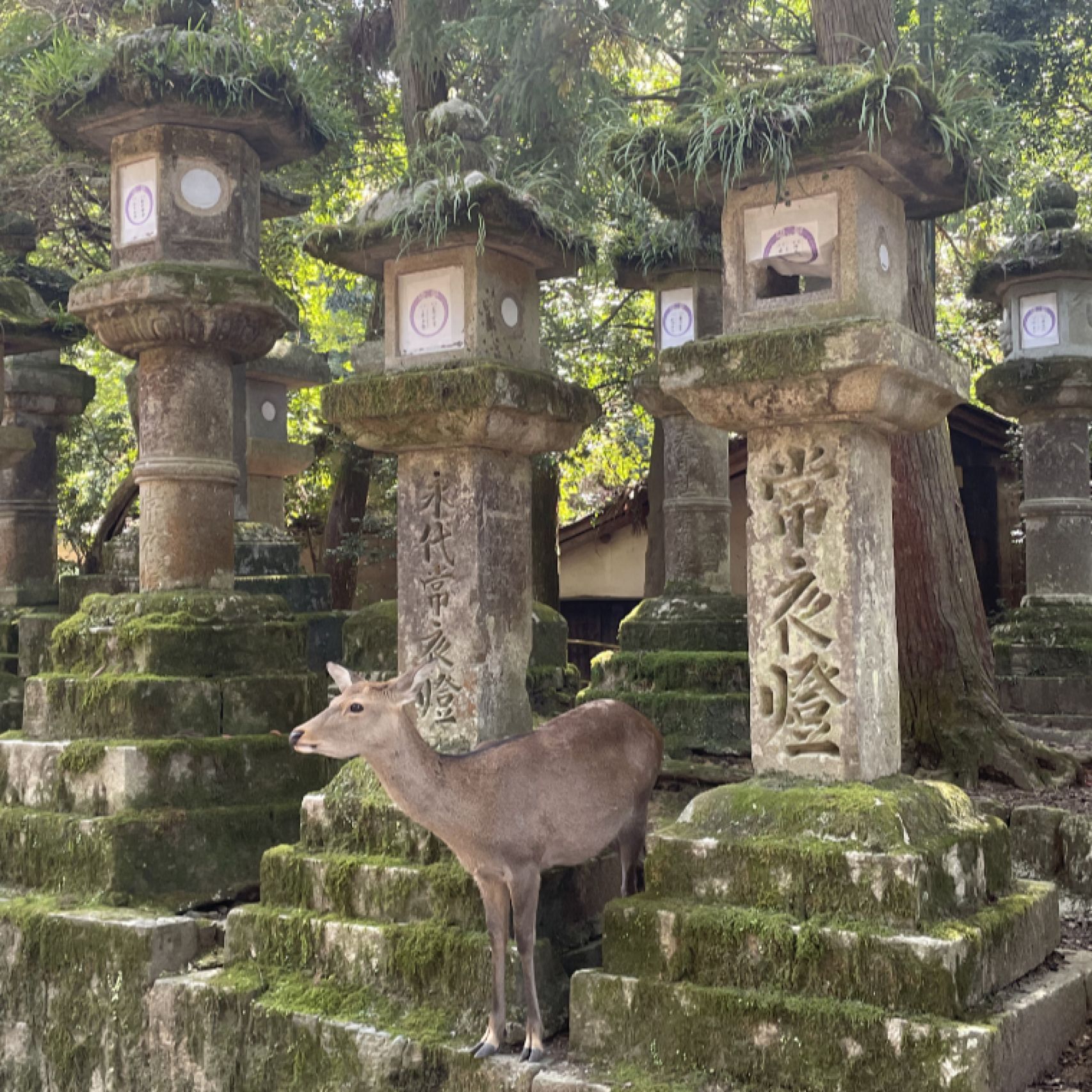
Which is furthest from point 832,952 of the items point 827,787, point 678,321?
point 678,321

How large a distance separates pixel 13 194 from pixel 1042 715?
9636mm

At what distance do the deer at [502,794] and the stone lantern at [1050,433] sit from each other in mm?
5954

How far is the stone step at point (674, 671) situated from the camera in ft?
27.5

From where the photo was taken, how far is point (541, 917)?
518cm

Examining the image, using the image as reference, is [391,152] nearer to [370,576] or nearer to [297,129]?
[297,129]

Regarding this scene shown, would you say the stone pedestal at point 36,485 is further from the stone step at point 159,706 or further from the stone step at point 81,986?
the stone step at point 81,986

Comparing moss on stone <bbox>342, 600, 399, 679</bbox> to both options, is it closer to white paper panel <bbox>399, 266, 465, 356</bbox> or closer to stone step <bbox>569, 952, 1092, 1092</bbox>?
white paper panel <bbox>399, 266, 465, 356</bbox>

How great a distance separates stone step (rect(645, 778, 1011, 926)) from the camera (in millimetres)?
4461

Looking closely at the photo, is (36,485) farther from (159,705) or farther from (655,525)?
(655,525)

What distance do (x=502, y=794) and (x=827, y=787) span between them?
124 centimetres

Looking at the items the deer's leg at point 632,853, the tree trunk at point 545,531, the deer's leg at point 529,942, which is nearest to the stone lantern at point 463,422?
the deer's leg at point 632,853

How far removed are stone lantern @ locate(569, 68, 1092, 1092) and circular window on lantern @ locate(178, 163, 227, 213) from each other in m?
3.64

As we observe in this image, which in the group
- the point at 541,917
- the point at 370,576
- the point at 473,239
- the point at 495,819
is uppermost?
the point at 473,239

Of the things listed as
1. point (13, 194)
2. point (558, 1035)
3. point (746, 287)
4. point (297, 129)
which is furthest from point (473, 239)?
point (13, 194)
